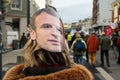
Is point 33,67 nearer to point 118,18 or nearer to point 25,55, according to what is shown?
point 25,55

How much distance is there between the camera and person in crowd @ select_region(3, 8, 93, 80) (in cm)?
293

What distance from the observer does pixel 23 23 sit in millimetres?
48812

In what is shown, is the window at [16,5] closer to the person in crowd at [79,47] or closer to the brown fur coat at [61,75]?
the person in crowd at [79,47]

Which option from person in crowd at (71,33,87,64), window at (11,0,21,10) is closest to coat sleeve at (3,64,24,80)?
person in crowd at (71,33,87,64)

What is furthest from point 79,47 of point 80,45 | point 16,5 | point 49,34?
point 16,5

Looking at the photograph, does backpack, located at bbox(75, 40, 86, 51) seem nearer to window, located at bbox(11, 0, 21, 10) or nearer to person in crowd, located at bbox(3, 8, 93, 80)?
person in crowd, located at bbox(3, 8, 93, 80)

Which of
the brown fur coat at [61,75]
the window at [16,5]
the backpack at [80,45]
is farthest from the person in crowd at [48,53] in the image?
the window at [16,5]

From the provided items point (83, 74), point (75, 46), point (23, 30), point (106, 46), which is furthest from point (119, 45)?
point (23, 30)

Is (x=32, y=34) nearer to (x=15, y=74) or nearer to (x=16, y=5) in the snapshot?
(x=15, y=74)

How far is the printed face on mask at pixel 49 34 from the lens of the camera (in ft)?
9.62

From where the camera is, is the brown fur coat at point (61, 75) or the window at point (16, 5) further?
the window at point (16, 5)

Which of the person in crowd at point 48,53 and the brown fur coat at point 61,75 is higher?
the person in crowd at point 48,53

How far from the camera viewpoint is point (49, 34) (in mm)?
2943

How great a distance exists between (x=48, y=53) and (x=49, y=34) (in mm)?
135
